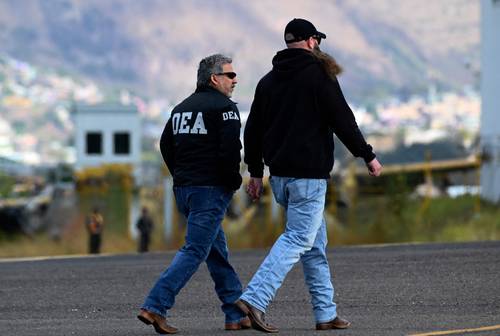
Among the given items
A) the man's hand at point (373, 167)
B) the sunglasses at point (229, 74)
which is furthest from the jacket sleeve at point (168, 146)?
the man's hand at point (373, 167)

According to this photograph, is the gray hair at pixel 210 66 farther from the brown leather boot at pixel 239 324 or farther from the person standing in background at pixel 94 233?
the person standing in background at pixel 94 233

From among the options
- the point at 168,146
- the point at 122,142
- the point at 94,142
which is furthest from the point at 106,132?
the point at 168,146

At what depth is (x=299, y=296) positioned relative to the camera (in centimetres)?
1308

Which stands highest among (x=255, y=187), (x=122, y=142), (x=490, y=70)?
(x=122, y=142)

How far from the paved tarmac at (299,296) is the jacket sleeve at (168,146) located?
1.12m

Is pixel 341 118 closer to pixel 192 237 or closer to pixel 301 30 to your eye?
pixel 301 30

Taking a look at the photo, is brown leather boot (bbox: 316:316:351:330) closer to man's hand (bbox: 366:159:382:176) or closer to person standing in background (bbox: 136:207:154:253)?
man's hand (bbox: 366:159:382:176)

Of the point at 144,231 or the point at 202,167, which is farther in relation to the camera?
the point at 144,231

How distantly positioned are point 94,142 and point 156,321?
66673mm

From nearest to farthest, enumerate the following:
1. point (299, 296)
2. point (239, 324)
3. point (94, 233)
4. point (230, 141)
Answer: point (230, 141) < point (239, 324) < point (299, 296) < point (94, 233)

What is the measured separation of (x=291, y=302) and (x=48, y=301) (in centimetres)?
217

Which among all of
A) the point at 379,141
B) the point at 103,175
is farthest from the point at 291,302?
the point at 379,141

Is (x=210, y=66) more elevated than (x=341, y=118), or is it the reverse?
(x=210, y=66)

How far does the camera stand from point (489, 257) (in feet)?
51.0
